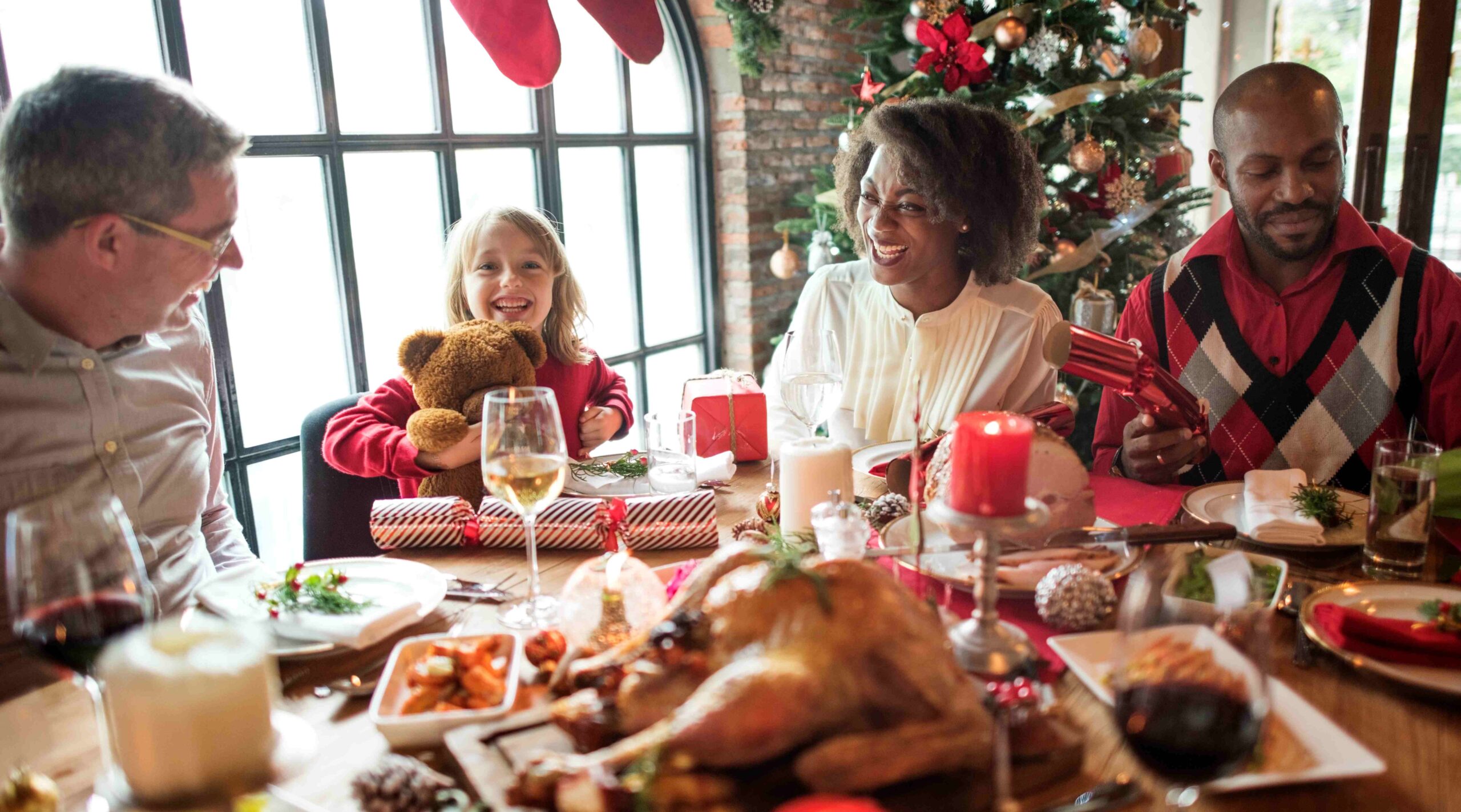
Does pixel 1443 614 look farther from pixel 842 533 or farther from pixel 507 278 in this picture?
pixel 507 278

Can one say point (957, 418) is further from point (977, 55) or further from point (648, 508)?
point (977, 55)

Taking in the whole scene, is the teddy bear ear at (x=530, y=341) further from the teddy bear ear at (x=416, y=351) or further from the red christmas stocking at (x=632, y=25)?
the red christmas stocking at (x=632, y=25)

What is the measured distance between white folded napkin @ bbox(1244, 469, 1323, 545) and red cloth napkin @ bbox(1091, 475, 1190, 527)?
0.36 feet

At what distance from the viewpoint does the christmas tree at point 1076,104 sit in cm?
307

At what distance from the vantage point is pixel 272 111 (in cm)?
270

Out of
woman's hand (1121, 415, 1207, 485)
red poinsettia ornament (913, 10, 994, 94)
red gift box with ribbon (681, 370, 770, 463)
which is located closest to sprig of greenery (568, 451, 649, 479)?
red gift box with ribbon (681, 370, 770, 463)

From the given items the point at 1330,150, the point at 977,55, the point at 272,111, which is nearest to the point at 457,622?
the point at 1330,150

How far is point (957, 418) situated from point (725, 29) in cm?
345

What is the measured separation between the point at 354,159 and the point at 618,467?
72.7 inches

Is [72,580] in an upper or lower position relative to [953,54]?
lower

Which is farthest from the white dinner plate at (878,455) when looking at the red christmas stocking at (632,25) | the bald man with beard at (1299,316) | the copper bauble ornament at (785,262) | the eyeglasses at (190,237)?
the copper bauble ornament at (785,262)

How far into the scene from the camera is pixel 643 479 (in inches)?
62.8

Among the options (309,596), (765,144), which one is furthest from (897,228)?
(765,144)

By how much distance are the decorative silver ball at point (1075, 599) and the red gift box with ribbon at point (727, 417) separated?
2.55 ft
